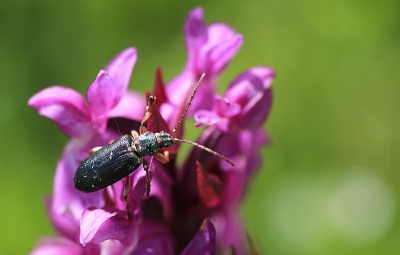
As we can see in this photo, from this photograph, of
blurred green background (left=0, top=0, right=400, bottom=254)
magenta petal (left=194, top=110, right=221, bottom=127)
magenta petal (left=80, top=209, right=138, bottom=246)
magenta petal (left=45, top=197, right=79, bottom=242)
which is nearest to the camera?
magenta petal (left=80, top=209, right=138, bottom=246)

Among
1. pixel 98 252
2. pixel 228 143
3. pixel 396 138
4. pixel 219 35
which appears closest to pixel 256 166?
pixel 228 143

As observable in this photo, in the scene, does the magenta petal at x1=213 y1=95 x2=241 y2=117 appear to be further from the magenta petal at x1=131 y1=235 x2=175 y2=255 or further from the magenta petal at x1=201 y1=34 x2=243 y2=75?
the magenta petal at x1=131 y1=235 x2=175 y2=255

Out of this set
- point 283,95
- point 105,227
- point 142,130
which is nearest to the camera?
point 105,227

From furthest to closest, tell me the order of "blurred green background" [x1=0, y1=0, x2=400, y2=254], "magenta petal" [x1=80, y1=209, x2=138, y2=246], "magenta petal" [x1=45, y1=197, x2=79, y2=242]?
"blurred green background" [x1=0, y1=0, x2=400, y2=254] → "magenta petal" [x1=45, y1=197, x2=79, y2=242] → "magenta petal" [x1=80, y1=209, x2=138, y2=246]

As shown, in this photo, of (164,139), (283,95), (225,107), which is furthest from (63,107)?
(283,95)

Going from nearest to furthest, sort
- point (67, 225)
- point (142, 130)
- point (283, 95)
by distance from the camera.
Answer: point (142, 130), point (67, 225), point (283, 95)

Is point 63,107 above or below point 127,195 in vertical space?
above

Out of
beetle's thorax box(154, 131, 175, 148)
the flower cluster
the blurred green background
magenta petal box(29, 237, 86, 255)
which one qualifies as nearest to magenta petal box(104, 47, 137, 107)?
the flower cluster

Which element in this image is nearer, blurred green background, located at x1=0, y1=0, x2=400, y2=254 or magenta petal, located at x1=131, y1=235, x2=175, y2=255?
magenta petal, located at x1=131, y1=235, x2=175, y2=255

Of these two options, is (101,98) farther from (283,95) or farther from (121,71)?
(283,95)
